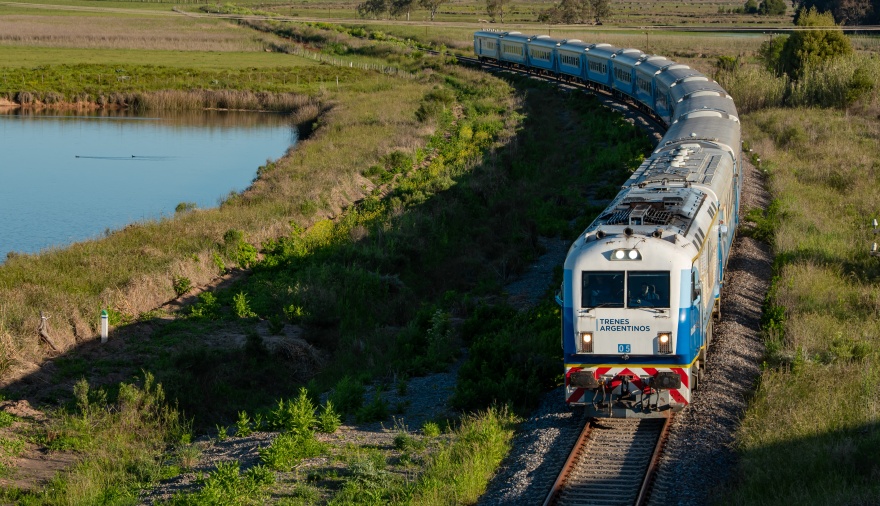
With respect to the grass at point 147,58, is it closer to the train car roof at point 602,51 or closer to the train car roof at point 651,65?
the train car roof at point 602,51

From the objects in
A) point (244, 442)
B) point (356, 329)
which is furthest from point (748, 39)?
point (244, 442)

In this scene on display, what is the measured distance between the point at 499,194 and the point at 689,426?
21.3 meters

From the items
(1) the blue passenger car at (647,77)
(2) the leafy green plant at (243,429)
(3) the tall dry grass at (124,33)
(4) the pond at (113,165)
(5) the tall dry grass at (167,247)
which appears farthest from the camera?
(3) the tall dry grass at (124,33)

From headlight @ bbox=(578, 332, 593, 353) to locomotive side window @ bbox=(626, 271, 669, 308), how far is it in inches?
27.5

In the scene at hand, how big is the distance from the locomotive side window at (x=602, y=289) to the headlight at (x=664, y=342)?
0.73 meters

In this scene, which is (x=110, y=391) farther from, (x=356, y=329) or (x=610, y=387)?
(x=610, y=387)

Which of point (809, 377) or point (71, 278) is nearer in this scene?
point (809, 377)

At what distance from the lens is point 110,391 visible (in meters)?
18.5

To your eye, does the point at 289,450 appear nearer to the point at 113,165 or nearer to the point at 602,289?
the point at 602,289

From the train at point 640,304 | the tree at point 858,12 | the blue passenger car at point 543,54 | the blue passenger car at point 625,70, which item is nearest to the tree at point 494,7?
the tree at point 858,12

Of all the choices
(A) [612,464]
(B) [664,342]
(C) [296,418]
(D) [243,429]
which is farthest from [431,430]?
(B) [664,342]

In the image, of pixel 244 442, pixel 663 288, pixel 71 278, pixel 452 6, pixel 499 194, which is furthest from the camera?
pixel 452 6

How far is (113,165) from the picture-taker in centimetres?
4803

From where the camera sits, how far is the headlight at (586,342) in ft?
45.9
